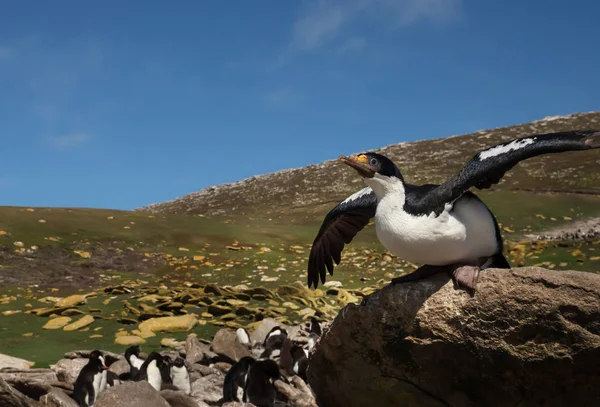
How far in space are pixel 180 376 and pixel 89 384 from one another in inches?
70.4

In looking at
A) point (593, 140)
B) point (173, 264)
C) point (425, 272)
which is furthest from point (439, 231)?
point (173, 264)

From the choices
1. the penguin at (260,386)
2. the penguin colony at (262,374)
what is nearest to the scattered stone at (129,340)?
the penguin colony at (262,374)

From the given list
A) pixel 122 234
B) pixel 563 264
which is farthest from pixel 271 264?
pixel 563 264

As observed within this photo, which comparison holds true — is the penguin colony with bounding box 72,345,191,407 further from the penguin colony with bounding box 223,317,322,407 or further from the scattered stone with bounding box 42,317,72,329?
the scattered stone with bounding box 42,317,72,329

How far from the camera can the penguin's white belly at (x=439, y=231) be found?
6.95 meters

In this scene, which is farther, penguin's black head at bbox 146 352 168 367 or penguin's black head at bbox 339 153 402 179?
penguin's black head at bbox 146 352 168 367

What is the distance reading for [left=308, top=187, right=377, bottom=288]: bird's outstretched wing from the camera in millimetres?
8422

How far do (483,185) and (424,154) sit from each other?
11307cm

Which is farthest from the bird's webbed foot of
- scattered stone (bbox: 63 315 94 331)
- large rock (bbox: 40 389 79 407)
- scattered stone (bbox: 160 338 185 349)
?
scattered stone (bbox: 63 315 94 331)

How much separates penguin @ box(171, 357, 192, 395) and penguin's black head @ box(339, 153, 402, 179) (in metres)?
6.88

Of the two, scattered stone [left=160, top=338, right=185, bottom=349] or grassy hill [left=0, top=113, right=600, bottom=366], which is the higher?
grassy hill [left=0, top=113, right=600, bottom=366]

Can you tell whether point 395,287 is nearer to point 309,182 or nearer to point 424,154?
point 309,182

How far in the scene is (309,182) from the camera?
111m

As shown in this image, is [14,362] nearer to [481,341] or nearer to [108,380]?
[108,380]
